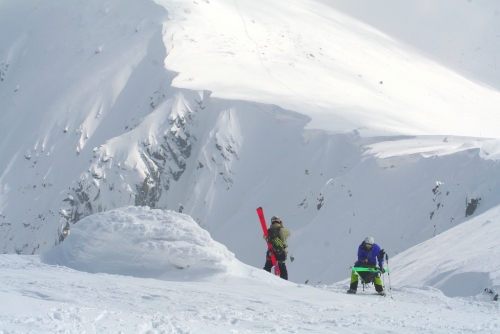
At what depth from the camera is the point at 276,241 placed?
12148 millimetres

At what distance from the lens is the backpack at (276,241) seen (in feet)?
39.8

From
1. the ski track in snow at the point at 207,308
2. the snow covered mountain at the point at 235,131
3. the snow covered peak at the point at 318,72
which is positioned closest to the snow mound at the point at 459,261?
the ski track in snow at the point at 207,308

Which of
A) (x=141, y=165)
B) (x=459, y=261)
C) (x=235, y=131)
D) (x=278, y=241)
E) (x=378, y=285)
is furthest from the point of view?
(x=141, y=165)

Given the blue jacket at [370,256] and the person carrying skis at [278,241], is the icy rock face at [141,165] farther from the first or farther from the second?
the blue jacket at [370,256]

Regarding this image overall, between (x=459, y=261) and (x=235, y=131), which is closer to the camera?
(x=459, y=261)

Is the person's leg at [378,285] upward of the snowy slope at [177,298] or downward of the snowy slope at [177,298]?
upward

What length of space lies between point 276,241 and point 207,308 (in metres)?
4.90

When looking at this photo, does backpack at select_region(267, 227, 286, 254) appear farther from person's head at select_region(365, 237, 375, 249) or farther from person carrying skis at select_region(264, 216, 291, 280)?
person's head at select_region(365, 237, 375, 249)

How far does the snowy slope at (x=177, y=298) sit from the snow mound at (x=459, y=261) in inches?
13.9

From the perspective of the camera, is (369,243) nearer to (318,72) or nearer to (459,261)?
(459,261)

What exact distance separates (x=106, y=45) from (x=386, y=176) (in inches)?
1223

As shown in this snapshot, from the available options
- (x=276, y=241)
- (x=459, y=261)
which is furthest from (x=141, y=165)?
(x=459, y=261)

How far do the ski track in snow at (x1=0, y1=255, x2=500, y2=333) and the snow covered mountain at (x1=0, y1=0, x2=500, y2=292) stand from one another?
9.59m

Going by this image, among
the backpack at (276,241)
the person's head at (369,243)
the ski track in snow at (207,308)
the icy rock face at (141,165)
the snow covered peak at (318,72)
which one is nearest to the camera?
the ski track in snow at (207,308)
